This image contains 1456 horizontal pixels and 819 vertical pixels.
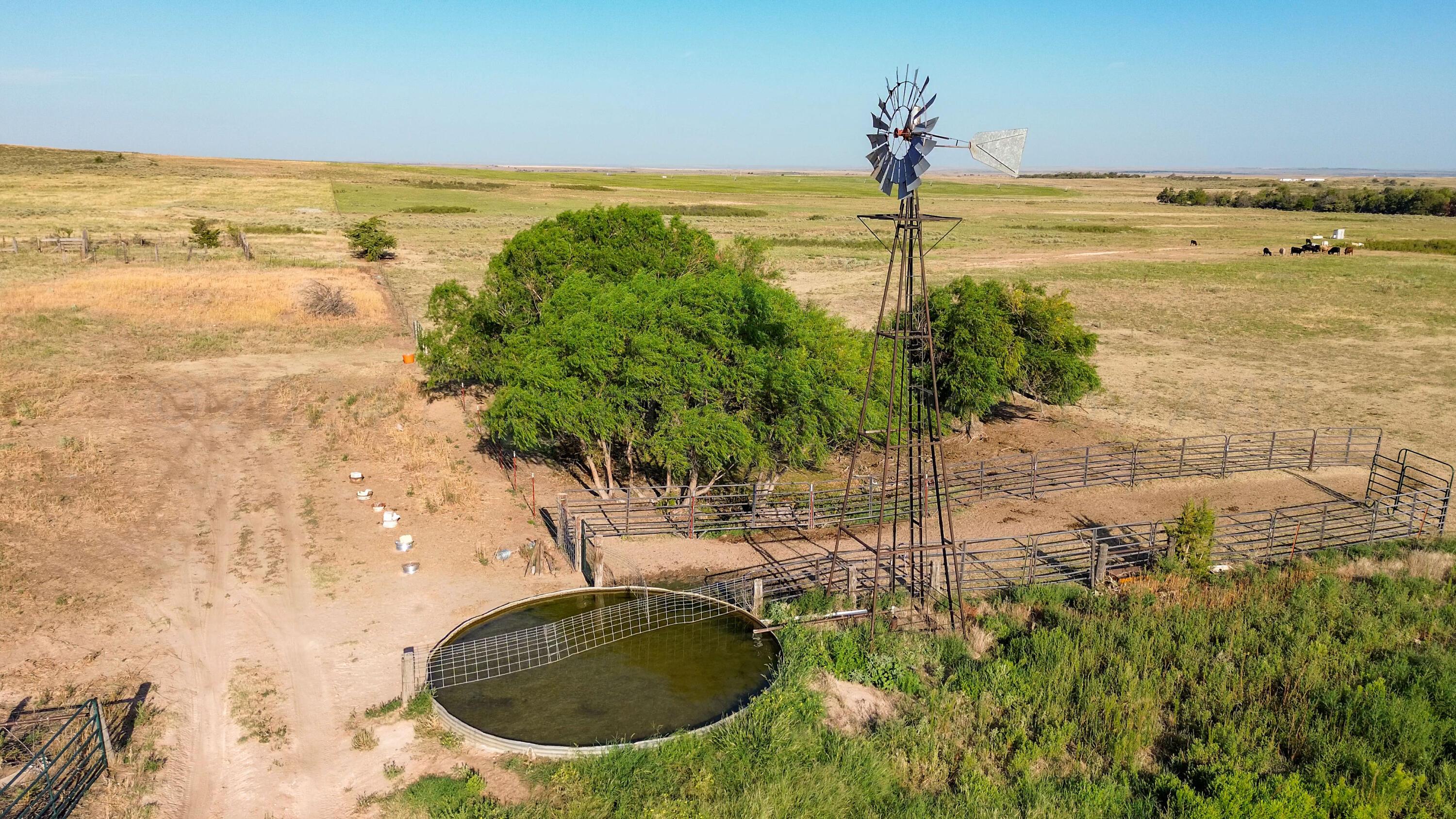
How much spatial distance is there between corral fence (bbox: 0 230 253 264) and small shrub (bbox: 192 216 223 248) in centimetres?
35

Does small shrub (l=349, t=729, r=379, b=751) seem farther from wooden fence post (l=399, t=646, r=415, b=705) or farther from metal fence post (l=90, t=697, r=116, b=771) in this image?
metal fence post (l=90, t=697, r=116, b=771)

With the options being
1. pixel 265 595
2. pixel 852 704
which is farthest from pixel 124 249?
pixel 852 704

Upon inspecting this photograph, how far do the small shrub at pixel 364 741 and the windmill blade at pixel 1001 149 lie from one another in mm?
11225

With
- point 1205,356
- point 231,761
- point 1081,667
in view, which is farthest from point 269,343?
point 1205,356

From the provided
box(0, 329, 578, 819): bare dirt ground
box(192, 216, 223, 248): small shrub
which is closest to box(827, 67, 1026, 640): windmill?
box(0, 329, 578, 819): bare dirt ground

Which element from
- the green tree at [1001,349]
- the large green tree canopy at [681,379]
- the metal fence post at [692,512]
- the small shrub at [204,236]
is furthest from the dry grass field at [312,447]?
the large green tree canopy at [681,379]

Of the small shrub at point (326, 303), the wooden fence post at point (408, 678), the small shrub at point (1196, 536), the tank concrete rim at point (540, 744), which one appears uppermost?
the small shrub at point (326, 303)

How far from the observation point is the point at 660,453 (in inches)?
712

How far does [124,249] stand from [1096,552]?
202 ft

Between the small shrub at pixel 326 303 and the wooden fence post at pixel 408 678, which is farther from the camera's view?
the small shrub at pixel 326 303

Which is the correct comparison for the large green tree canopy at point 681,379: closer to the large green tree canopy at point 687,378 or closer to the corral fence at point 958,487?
the large green tree canopy at point 687,378

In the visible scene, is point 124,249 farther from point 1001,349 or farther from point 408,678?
point 408,678

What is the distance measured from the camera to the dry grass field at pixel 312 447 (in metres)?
12.4

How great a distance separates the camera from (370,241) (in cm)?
6012
